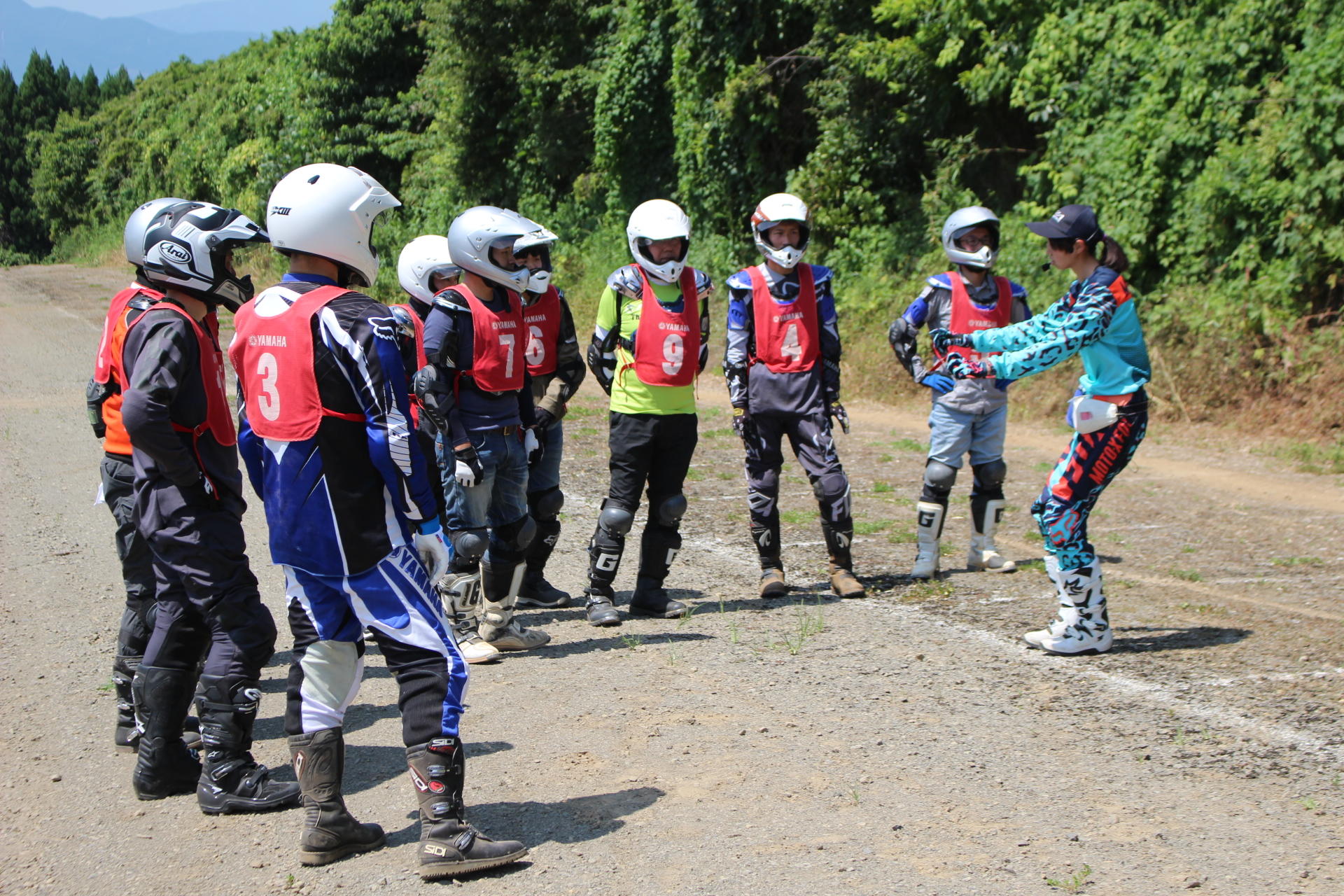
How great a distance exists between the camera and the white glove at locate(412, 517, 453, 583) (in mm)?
4051

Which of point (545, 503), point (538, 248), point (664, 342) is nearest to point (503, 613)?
point (545, 503)

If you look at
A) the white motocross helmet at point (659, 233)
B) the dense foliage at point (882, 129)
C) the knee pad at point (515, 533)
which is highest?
the dense foliage at point (882, 129)

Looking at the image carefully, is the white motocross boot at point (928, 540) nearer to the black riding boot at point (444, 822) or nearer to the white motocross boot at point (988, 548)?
the white motocross boot at point (988, 548)

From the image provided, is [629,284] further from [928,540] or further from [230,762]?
[230,762]

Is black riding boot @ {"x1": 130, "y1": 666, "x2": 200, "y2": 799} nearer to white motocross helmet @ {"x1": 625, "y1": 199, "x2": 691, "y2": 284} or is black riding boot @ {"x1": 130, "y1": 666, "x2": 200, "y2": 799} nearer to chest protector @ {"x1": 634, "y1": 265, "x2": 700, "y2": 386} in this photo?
chest protector @ {"x1": 634, "y1": 265, "x2": 700, "y2": 386}

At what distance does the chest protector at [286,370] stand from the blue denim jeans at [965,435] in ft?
15.5

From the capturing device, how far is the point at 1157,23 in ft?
46.3

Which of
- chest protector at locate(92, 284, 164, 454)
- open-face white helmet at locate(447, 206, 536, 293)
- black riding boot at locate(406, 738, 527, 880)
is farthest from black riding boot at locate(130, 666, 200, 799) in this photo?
open-face white helmet at locate(447, 206, 536, 293)

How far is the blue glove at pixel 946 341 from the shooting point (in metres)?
6.04

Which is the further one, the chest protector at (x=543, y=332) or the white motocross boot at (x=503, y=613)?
the chest protector at (x=543, y=332)

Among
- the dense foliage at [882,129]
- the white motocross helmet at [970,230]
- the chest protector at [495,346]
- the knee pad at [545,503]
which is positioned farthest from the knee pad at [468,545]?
the dense foliage at [882,129]

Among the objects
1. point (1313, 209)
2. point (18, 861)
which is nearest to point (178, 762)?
point (18, 861)

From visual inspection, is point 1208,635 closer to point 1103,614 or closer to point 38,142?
point 1103,614

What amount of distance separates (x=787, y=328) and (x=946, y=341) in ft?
4.49
